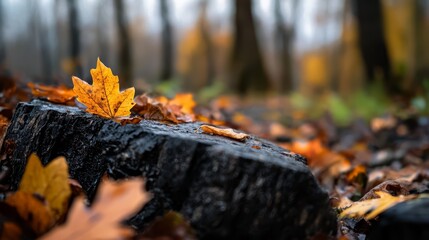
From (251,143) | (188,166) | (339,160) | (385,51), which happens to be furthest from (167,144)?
(385,51)

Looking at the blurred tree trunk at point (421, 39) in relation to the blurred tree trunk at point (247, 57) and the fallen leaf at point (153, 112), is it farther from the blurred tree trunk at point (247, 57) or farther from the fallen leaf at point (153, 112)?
the fallen leaf at point (153, 112)

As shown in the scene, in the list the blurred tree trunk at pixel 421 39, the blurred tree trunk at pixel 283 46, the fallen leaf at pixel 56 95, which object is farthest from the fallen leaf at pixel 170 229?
the blurred tree trunk at pixel 283 46

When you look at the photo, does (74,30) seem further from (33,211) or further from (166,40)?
(33,211)

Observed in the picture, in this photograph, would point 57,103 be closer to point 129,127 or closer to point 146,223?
point 129,127

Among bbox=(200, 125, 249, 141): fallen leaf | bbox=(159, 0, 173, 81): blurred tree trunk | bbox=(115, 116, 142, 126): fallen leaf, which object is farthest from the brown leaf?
bbox=(159, 0, 173, 81): blurred tree trunk

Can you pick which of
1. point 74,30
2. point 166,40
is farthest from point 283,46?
point 74,30

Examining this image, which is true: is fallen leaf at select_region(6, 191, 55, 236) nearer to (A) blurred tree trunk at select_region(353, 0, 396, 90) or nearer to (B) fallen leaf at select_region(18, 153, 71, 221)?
(B) fallen leaf at select_region(18, 153, 71, 221)
